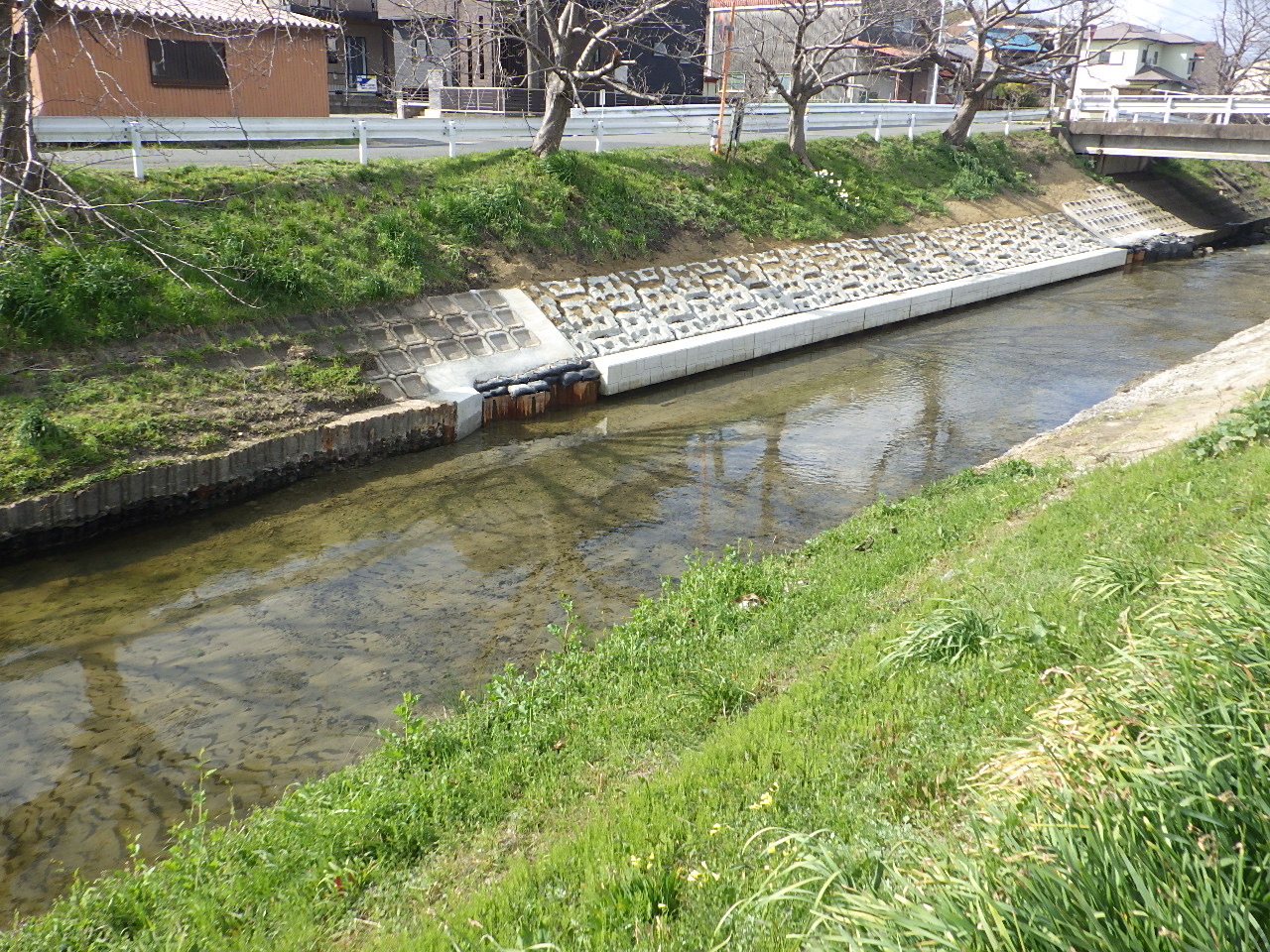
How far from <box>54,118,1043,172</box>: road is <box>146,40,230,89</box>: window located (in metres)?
5.67

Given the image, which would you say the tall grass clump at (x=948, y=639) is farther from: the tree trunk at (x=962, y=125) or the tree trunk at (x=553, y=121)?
the tree trunk at (x=962, y=125)

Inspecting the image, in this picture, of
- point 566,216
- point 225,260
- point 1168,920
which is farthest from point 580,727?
point 566,216

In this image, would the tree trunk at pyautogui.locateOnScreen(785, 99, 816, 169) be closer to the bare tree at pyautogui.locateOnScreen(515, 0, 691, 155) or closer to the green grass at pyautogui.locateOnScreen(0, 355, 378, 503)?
the bare tree at pyautogui.locateOnScreen(515, 0, 691, 155)

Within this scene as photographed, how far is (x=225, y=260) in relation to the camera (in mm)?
13406

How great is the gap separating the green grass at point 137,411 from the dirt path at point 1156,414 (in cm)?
896

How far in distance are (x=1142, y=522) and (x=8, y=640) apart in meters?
9.27

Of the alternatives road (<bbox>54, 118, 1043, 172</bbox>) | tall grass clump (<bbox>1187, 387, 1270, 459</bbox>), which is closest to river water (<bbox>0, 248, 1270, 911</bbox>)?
tall grass clump (<bbox>1187, 387, 1270, 459</bbox>)

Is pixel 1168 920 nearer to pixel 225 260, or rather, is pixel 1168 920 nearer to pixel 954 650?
pixel 954 650

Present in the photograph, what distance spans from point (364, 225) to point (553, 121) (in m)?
5.31

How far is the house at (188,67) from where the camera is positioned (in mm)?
20719

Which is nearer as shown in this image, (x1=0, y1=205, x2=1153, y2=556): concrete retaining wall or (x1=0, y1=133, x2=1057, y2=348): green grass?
(x1=0, y1=205, x2=1153, y2=556): concrete retaining wall

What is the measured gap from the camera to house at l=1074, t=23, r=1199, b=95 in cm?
5925

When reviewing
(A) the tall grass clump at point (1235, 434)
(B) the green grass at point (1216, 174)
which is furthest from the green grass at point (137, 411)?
(B) the green grass at point (1216, 174)

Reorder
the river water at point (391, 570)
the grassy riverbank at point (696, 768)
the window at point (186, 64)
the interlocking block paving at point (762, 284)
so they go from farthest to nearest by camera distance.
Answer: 1. the window at point (186, 64)
2. the interlocking block paving at point (762, 284)
3. the river water at point (391, 570)
4. the grassy riverbank at point (696, 768)
